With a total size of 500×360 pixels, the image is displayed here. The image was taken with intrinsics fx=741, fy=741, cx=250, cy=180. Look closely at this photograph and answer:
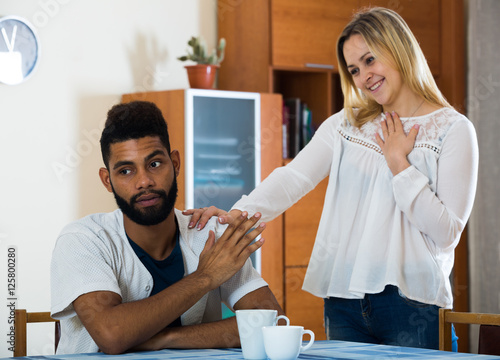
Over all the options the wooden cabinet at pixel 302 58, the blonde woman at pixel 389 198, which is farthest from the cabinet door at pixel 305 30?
the blonde woman at pixel 389 198

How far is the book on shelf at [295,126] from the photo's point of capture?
4.03 m

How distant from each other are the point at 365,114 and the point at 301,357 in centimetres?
95

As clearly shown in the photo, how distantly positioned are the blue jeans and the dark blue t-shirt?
50 centimetres

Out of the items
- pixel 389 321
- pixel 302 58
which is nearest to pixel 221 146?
pixel 302 58

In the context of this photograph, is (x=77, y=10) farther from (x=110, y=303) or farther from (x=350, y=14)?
(x=110, y=303)

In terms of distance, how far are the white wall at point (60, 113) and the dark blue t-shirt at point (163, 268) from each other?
6.64ft

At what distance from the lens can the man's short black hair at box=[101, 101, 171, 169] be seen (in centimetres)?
167

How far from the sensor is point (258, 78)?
13.5ft

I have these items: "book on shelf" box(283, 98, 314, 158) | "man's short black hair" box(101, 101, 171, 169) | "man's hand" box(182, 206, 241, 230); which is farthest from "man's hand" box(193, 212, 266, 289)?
"book on shelf" box(283, 98, 314, 158)

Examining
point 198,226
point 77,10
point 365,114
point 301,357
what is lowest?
point 301,357

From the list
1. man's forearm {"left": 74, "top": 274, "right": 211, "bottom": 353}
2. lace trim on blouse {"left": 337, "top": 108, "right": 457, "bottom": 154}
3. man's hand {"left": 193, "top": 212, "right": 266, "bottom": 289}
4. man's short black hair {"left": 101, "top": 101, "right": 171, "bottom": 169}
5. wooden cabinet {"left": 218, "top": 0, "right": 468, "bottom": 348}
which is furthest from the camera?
wooden cabinet {"left": 218, "top": 0, "right": 468, "bottom": 348}

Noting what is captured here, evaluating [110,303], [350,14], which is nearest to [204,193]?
[350,14]

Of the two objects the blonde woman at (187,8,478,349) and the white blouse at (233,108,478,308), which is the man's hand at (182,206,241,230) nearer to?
the blonde woman at (187,8,478,349)

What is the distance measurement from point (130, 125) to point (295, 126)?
95.6 inches
